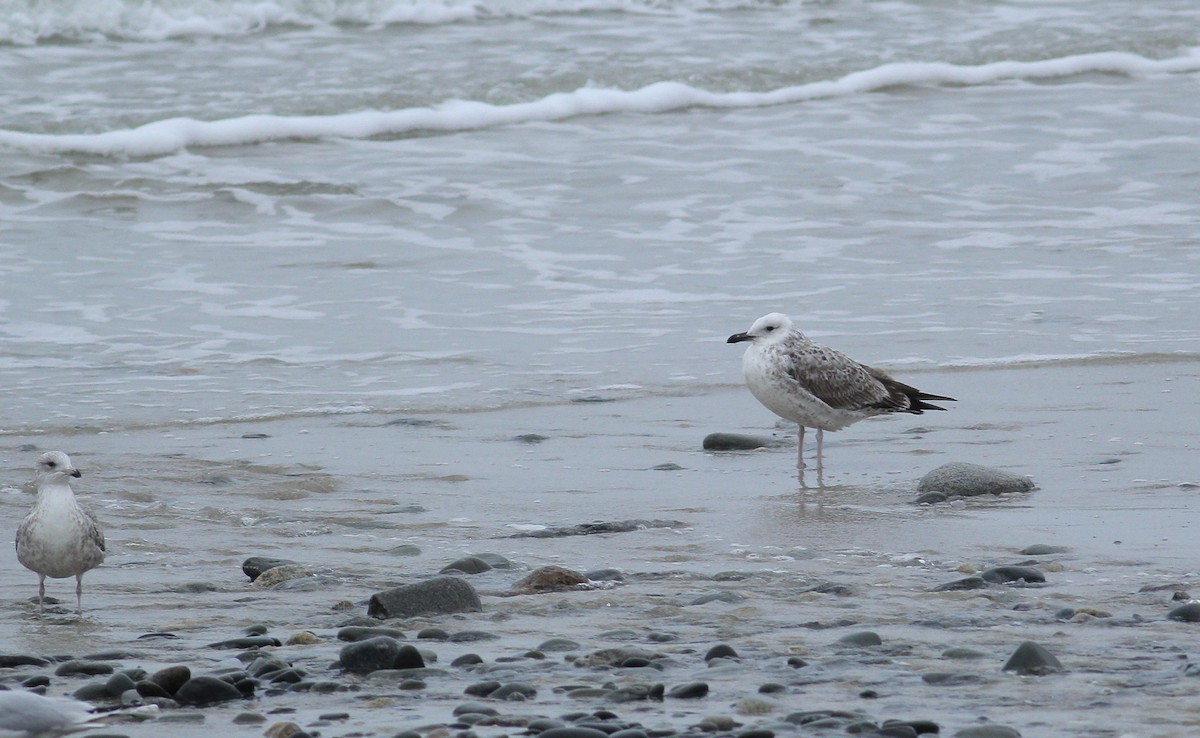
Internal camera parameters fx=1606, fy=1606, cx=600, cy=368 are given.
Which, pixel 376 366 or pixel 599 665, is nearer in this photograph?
pixel 599 665

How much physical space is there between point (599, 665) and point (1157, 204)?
33.7ft

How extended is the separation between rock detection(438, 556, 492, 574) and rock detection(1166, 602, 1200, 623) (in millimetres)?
2176

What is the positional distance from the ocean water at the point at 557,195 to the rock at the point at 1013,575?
12.7 ft

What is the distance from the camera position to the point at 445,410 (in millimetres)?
8430

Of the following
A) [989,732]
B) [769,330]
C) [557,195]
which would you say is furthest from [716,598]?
[557,195]

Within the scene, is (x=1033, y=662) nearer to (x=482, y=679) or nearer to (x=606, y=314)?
(x=482, y=679)

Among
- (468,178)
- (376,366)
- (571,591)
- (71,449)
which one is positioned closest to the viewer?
(571,591)

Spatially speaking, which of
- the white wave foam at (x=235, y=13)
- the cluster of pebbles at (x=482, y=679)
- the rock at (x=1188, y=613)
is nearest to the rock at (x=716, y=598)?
the cluster of pebbles at (x=482, y=679)

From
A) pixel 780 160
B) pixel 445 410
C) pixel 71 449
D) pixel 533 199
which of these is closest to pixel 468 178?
pixel 533 199

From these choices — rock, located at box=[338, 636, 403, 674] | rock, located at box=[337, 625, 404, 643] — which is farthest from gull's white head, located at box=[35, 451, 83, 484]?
rock, located at box=[338, 636, 403, 674]

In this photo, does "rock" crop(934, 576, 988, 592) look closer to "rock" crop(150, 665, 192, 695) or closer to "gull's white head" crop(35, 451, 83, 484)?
"rock" crop(150, 665, 192, 695)

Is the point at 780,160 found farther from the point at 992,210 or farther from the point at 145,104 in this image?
the point at 145,104

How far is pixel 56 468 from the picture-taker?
207 inches

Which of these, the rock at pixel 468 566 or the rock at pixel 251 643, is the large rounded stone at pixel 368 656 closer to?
Result: the rock at pixel 251 643
